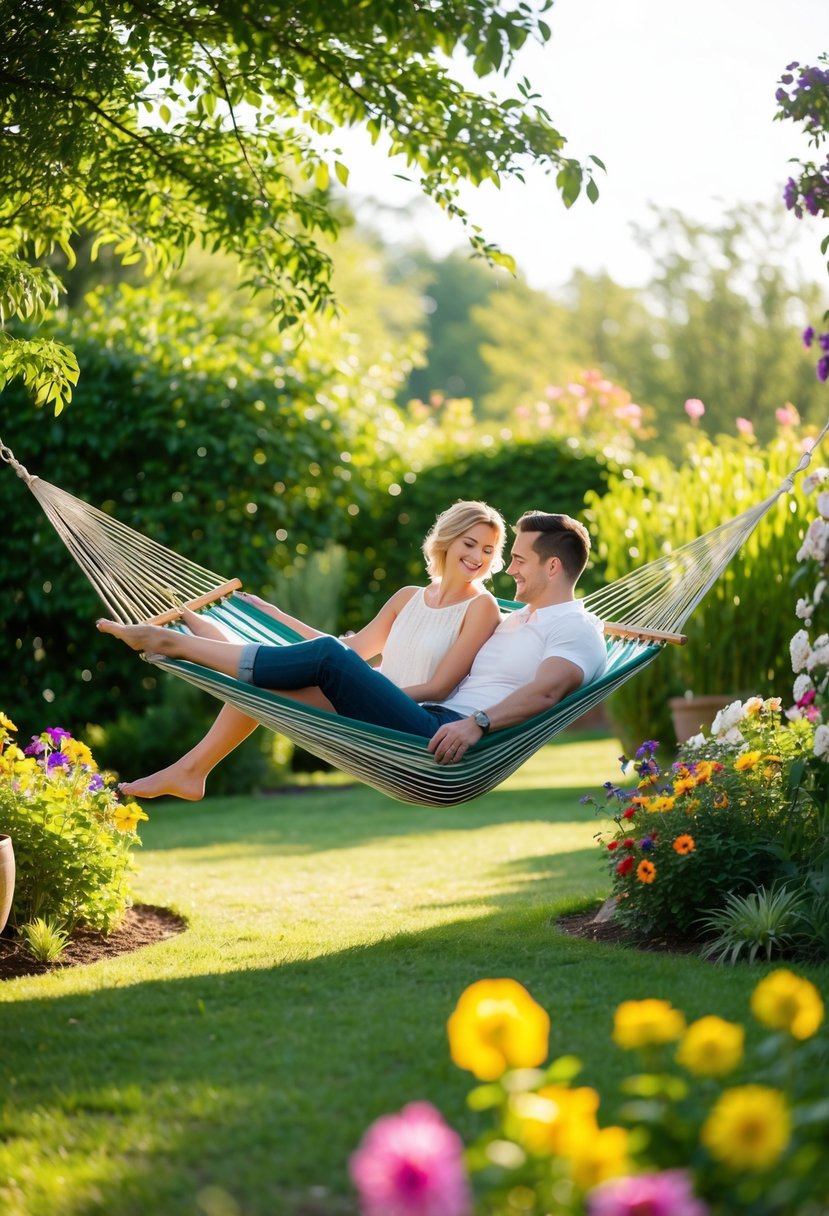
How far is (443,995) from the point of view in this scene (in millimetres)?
2492

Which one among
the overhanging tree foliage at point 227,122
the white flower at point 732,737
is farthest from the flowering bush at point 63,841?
the white flower at point 732,737

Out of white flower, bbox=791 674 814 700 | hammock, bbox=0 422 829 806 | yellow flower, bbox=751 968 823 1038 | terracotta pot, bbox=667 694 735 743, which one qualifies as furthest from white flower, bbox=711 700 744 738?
yellow flower, bbox=751 968 823 1038

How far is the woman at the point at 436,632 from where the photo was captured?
3311 millimetres

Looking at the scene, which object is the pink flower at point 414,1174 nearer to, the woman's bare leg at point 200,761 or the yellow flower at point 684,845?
the yellow flower at point 684,845

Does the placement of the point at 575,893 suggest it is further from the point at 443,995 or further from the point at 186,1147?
the point at 186,1147

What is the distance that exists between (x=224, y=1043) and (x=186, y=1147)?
474 mm

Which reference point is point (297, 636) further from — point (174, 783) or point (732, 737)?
point (732, 737)

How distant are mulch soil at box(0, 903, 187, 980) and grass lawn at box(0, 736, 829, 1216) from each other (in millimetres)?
68

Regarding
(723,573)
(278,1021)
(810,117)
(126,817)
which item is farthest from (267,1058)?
(723,573)

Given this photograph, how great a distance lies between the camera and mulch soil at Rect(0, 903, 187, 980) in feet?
9.52

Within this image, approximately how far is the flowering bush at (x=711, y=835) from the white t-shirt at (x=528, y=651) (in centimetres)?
29

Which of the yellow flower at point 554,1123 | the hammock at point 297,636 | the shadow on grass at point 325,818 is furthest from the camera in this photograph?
the shadow on grass at point 325,818

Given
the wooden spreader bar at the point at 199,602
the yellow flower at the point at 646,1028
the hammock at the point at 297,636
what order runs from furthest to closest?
the wooden spreader bar at the point at 199,602 < the hammock at the point at 297,636 < the yellow flower at the point at 646,1028

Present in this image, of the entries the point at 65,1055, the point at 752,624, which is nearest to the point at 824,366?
the point at 65,1055
